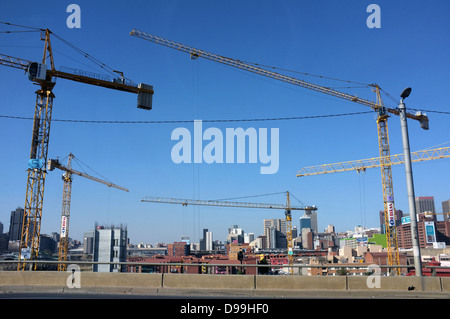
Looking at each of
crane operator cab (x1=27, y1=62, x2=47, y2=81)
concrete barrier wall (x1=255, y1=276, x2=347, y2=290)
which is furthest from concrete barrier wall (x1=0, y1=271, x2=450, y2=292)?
crane operator cab (x1=27, y1=62, x2=47, y2=81)

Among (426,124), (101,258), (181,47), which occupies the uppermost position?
(181,47)

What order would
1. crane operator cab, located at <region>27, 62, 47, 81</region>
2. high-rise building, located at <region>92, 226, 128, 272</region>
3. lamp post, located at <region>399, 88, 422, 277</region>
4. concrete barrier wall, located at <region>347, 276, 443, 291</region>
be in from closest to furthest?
concrete barrier wall, located at <region>347, 276, 443, 291</region> → lamp post, located at <region>399, 88, 422, 277</region> → crane operator cab, located at <region>27, 62, 47, 81</region> → high-rise building, located at <region>92, 226, 128, 272</region>

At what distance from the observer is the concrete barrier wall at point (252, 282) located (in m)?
14.1

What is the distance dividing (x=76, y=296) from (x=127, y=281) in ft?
7.19

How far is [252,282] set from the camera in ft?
46.6

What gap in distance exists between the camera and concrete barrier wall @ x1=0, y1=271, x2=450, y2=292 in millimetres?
14102

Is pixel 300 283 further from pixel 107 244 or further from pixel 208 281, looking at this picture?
pixel 107 244

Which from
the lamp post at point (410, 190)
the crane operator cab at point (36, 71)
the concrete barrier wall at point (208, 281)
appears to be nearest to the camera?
the concrete barrier wall at point (208, 281)

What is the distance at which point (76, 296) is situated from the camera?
12.6 m

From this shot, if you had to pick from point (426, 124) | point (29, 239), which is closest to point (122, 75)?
point (29, 239)

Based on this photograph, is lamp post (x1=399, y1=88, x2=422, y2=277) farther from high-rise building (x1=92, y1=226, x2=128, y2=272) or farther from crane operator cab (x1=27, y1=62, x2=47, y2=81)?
high-rise building (x1=92, y1=226, x2=128, y2=272)

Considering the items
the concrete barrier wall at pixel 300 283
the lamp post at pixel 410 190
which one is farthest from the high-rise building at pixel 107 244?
the lamp post at pixel 410 190

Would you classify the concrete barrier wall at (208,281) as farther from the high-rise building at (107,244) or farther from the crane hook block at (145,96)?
the high-rise building at (107,244)
